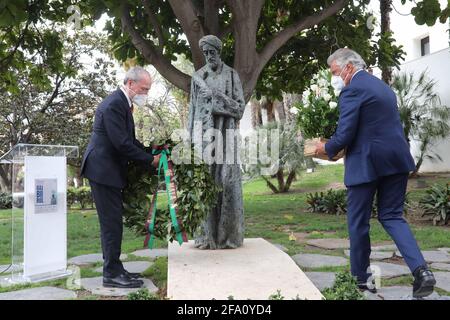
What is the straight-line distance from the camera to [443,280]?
4.77m

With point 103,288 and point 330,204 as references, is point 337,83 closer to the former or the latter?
point 103,288

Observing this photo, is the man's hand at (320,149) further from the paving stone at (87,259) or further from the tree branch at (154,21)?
the tree branch at (154,21)

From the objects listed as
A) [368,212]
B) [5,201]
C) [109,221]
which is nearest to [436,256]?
[368,212]

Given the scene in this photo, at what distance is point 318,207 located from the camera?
1208 cm

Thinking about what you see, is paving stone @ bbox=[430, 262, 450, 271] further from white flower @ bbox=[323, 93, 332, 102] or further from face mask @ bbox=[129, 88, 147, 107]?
face mask @ bbox=[129, 88, 147, 107]

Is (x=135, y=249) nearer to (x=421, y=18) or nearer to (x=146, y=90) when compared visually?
(x=146, y=90)

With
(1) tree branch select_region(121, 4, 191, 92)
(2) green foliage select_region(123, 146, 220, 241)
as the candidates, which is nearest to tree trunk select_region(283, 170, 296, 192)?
(1) tree branch select_region(121, 4, 191, 92)

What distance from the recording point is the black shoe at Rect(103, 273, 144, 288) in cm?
460

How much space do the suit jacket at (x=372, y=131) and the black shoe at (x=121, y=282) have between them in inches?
88.8

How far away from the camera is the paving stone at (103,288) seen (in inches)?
174

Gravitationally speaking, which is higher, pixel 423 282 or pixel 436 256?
pixel 423 282

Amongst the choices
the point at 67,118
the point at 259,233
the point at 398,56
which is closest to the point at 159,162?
the point at 259,233

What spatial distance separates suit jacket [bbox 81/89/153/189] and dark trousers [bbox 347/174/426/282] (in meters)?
2.09

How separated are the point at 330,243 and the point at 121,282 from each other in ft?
11.9
